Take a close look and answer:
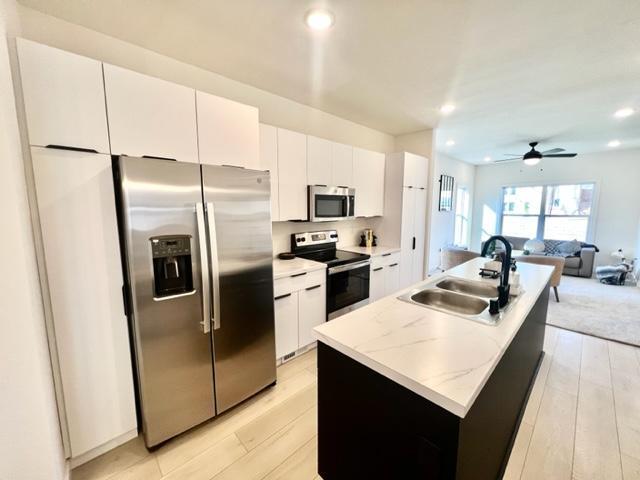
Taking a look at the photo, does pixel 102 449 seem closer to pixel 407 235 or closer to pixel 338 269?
pixel 338 269

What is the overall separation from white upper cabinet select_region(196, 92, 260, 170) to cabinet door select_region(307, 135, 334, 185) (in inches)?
35.8

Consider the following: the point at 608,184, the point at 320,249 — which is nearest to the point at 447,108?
the point at 320,249

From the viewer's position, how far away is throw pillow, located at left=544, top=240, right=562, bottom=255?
6207 mm

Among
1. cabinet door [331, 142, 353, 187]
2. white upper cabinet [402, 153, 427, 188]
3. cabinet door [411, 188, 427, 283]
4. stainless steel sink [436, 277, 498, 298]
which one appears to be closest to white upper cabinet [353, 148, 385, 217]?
cabinet door [331, 142, 353, 187]

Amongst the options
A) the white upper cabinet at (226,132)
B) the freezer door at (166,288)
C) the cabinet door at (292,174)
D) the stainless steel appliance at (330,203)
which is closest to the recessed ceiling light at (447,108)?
the stainless steel appliance at (330,203)

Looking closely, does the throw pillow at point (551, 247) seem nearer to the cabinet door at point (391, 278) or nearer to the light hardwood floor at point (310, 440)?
the light hardwood floor at point (310, 440)

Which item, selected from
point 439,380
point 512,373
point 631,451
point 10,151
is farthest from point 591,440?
point 10,151

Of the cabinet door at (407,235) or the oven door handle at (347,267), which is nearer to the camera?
the oven door handle at (347,267)

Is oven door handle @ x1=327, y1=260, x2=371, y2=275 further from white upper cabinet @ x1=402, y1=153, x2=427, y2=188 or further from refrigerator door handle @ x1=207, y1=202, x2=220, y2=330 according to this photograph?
white upper cabinet @ x1=402, y1=153, x2=427, y2=188

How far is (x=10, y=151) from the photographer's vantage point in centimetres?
112

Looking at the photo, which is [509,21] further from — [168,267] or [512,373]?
[168,267]

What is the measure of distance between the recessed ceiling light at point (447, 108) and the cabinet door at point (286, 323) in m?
2.76

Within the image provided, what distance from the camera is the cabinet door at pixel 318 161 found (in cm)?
295

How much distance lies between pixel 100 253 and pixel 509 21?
112 inches
